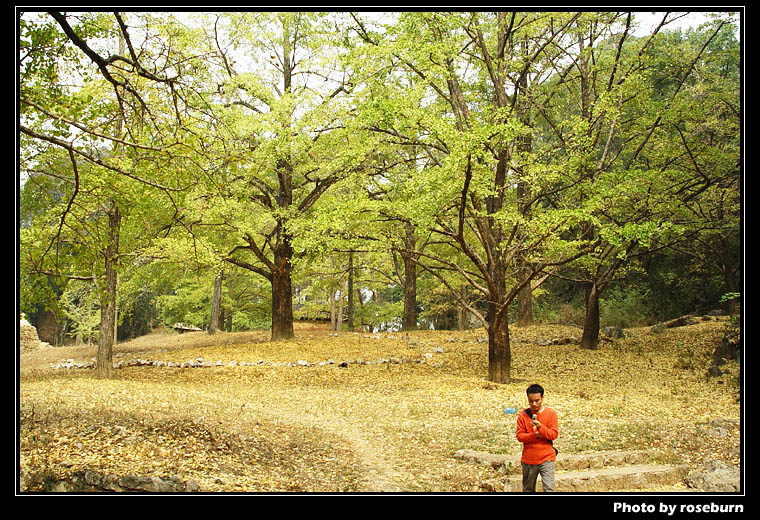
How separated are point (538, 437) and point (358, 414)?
18.4 ft

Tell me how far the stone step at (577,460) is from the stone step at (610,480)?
0.26 metres

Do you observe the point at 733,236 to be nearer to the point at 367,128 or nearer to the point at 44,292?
the point at 367,128

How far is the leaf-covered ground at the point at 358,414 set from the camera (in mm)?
5926

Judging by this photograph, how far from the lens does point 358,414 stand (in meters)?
9.54

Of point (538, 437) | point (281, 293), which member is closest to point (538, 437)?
point (538, 437)

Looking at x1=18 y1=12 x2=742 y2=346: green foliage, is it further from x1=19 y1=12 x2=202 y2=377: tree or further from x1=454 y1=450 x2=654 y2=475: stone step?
x1=454 y1=450 x2=654 y2=475: stone step

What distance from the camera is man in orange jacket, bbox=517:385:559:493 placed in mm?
4410

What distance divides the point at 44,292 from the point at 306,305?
63.5 ft

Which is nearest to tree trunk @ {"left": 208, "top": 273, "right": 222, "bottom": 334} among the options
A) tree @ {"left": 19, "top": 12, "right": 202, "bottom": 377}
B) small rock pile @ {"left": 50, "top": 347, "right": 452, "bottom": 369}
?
small rock pile @ {"left": 50, "top": 347, "right": 452, "bottom": 369}

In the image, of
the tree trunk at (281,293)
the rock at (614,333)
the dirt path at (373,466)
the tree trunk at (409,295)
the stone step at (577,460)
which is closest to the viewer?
the dirt path at (373,466)

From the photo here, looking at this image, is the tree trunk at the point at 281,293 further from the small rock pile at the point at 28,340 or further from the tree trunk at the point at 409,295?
the small rock pile at the point at 28,340

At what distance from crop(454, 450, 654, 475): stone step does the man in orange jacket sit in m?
1.51

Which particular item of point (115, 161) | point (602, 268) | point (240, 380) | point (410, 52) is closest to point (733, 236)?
point (602, 268)

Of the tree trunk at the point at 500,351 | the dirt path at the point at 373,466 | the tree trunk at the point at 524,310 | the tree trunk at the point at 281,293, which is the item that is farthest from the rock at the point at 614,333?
the dirt path at the point at 373,466
